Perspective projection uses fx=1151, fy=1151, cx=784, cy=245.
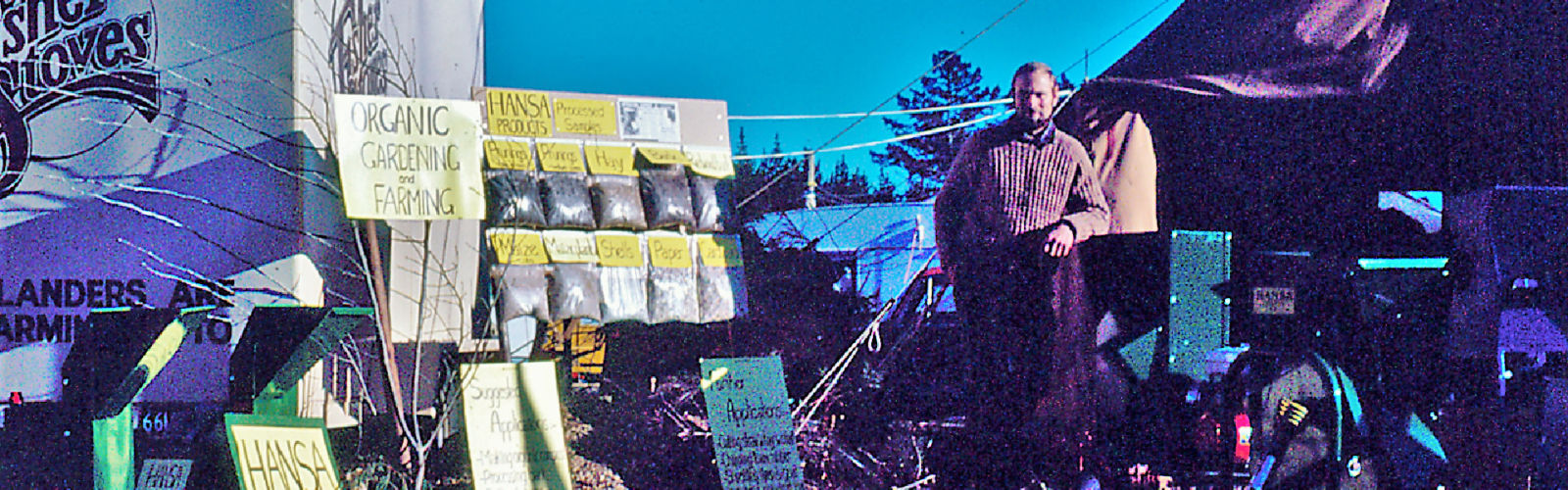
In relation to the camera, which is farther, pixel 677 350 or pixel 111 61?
pixel 677 350

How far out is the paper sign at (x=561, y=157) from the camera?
4.48 meters

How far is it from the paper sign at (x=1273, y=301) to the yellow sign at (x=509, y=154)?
2.89 metres

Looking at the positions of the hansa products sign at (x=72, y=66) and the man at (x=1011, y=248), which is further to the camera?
the man at (x=1011, y=248)

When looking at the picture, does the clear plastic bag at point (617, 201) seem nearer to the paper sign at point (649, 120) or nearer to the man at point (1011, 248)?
the paper sign at point (649, 120)

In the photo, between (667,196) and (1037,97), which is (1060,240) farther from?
(667,196)

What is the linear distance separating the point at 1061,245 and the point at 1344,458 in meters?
1.35

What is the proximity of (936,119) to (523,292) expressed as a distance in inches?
81.2

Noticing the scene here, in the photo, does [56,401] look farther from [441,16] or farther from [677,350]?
[677,350]

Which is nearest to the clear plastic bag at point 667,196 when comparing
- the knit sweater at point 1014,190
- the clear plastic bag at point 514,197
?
the clear plastic bag at point 514,197

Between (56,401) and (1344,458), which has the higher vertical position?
(56,401)

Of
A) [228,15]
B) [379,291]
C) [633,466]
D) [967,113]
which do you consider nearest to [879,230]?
[967,113]

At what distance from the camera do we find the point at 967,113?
16.9 feet

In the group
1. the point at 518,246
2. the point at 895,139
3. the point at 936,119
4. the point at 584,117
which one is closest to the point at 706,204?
the point at 584,117

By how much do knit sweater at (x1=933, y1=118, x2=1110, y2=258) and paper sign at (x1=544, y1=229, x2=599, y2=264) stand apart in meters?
1.52
